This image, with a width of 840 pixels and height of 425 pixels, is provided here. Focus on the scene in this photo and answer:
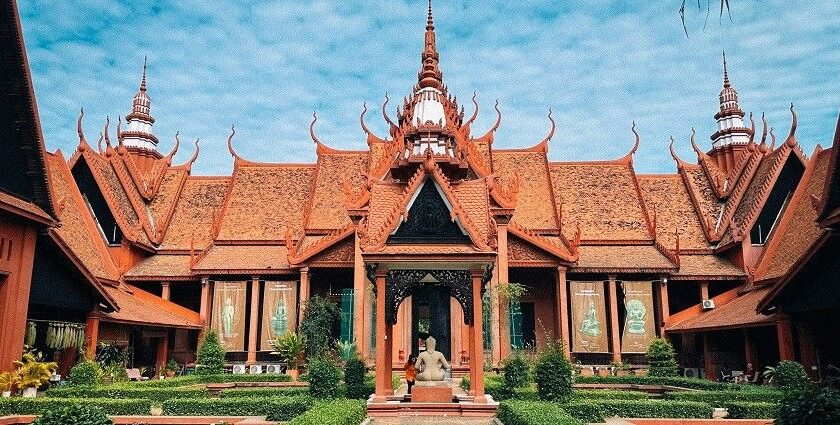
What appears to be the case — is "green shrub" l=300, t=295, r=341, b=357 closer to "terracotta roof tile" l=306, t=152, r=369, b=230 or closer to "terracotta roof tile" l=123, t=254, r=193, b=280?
"terracotta roof tile" l=306, t=152, r=369, b=230

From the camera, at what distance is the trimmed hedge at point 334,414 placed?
→ 326 inches

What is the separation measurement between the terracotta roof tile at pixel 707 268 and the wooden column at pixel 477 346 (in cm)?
1295

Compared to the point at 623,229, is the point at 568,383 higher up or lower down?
lower down

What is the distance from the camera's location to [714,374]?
19156 mm

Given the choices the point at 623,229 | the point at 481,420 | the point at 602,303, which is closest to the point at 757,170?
the point at 623,229

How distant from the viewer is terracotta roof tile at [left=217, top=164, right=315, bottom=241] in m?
25.5

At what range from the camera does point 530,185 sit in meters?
26.4

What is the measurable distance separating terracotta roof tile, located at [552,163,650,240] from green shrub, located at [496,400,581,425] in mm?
14843

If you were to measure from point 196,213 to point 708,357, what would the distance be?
19.8 meters

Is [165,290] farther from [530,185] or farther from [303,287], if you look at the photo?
[530,185]

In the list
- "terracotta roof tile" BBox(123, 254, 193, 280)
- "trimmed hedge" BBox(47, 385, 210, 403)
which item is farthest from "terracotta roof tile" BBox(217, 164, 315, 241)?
"trimmed hedge" BBox(47, 385, 210, 403)

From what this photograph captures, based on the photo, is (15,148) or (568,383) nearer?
(568,383)

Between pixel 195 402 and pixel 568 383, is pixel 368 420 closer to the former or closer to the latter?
pixel 195 402

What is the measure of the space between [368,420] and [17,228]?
26.5 ft
